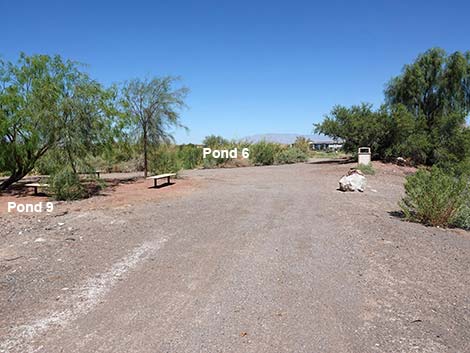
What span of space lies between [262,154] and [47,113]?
21.8m

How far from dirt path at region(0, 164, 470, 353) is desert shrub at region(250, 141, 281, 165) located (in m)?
23.9

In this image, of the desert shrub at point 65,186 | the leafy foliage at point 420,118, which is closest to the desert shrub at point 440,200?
the desert shrub at point 65,186

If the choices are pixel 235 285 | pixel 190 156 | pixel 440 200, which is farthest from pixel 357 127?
pixel 235 285

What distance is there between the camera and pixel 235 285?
14.9ft

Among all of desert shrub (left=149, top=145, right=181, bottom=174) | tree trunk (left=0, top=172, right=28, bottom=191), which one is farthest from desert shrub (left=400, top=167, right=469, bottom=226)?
tree trunk (left=0, top=172, right=28, bottom=191)

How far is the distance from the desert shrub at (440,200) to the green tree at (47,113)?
11699mm

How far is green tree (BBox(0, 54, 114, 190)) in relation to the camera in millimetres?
13352

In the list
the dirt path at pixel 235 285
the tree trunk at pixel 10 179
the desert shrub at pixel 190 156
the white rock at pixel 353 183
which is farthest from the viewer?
the desert shrub at pixel 190 156

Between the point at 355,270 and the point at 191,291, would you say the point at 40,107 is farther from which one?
the point at 355,270

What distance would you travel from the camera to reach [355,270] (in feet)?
16.5

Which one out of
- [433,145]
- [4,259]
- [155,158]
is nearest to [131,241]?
[4,259]

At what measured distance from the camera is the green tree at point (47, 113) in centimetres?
1335

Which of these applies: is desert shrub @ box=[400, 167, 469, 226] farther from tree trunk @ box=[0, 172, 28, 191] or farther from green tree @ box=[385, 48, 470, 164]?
green tree @ box=[385, 48, 470, 164]

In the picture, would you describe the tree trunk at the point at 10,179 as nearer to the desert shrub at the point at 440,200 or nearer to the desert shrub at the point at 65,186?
the desert shrub at the point at 65,186
